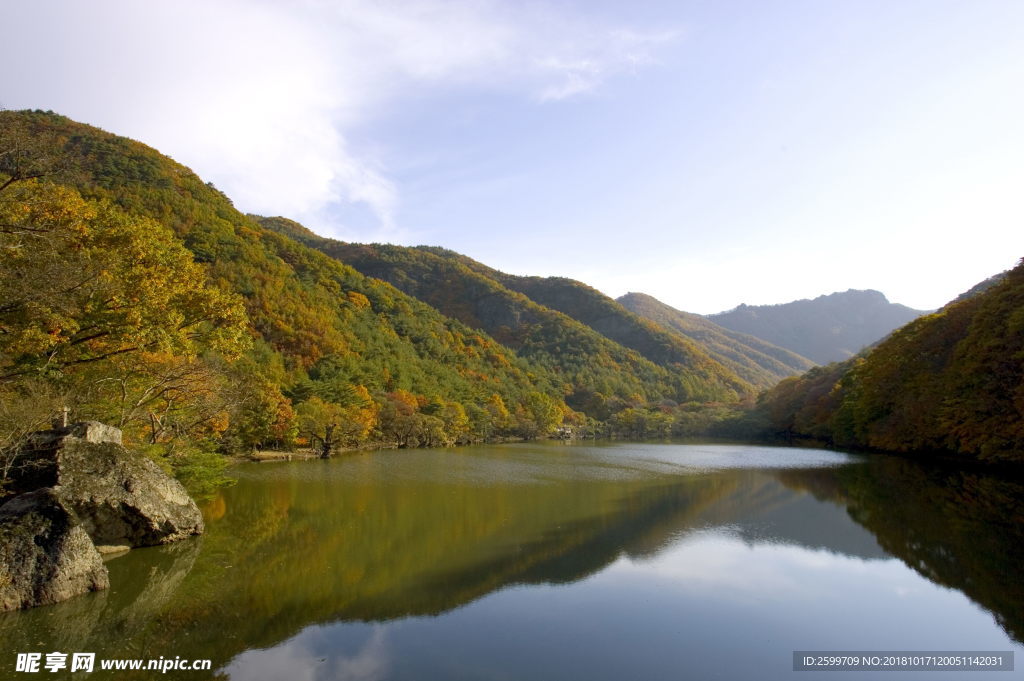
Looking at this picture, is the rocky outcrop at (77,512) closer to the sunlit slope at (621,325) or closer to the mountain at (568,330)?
the mountain at (568,330)

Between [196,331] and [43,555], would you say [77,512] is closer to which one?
[43,555]

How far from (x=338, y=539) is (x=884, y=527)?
635 inches

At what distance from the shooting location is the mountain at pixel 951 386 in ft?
90.8

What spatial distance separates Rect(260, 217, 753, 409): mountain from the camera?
124125mm

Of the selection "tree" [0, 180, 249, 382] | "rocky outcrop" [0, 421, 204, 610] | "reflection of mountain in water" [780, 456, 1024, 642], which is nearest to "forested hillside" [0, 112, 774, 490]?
"tree" [0, 180, 249, 382]

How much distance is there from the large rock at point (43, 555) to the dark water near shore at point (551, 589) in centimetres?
38

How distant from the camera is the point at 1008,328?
28.1 metres

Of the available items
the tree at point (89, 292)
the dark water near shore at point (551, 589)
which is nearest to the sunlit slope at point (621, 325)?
the dark water near shore at point (551, 589)

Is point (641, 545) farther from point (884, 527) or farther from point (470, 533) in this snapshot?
point (884, 527)

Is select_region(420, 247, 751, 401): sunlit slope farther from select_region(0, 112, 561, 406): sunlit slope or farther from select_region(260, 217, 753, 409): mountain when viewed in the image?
select_region(0, 112, 561, 406): sunlit slope

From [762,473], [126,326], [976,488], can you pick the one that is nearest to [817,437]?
[762,473]

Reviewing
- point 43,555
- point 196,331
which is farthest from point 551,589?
point 196,331

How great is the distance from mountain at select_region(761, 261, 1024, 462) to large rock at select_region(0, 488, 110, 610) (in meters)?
34.5

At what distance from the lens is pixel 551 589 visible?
38.1ft
